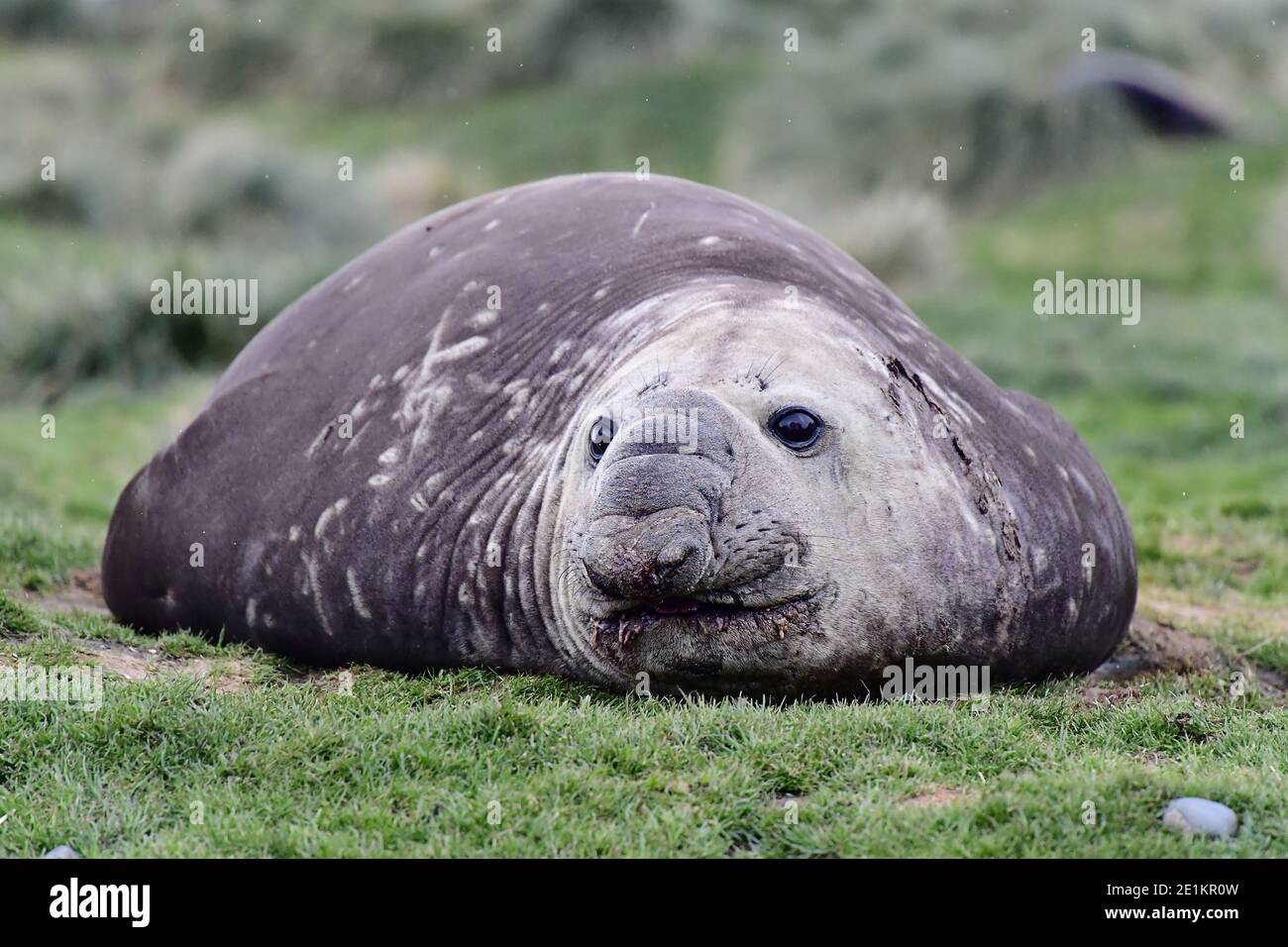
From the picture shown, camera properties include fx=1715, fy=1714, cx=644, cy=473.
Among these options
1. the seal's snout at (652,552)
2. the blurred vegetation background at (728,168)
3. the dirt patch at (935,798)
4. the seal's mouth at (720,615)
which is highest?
the blurred vegetation background at (728,168)

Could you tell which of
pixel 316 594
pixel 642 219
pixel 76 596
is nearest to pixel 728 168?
pixel 642 219

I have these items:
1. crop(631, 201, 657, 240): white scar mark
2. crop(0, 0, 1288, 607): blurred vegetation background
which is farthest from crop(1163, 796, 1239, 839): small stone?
crop(0, 0, 1288, 607): blurred vegetation background

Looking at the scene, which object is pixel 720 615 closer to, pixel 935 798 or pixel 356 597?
pixel 935 798

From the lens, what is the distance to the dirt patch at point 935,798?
4410 millimetres

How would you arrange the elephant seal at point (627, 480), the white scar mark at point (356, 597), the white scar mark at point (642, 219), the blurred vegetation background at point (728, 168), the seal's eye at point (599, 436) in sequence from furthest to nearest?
the blurred vegetation background at point (728, 168)
the white scar mark at point (642, 219)
the white scar mark at point (356, 597)
the seal's eye at point (599, 436)
the elephant seal at point (627, 480)

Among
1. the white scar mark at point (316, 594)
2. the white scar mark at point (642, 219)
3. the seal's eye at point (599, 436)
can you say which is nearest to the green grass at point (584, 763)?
the white scar mark at point (316, 594)

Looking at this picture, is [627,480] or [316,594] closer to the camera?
[627,480]

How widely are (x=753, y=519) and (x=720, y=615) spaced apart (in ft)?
1.06

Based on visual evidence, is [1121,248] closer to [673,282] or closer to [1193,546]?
[1193,546]

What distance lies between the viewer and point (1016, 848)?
4156mm

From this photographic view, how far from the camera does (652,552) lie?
4742 mm

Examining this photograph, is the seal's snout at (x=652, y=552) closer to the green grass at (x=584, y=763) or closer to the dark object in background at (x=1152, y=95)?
the green grass at (x=584, y=763)
